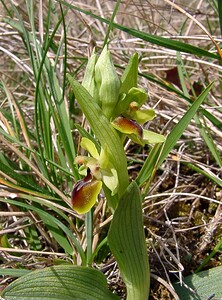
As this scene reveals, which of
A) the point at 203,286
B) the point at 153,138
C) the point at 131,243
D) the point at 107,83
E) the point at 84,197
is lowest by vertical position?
the point at 203,286

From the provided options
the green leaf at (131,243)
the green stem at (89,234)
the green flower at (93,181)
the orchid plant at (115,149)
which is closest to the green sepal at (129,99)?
the orchid plant at (115,149)

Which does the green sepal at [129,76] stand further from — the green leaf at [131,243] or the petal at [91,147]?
the green leaf at [131,243]

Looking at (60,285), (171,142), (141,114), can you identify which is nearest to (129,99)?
→ (141,114)

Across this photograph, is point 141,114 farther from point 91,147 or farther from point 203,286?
point 203,286

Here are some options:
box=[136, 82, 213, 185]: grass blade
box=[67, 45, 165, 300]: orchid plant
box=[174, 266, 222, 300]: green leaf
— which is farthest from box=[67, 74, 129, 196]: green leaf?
box=[174, 266, 222, 300]: green leaf

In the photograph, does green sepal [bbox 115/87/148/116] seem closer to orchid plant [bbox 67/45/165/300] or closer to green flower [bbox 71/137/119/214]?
orchid plant [bbox 67/45/165/300]
